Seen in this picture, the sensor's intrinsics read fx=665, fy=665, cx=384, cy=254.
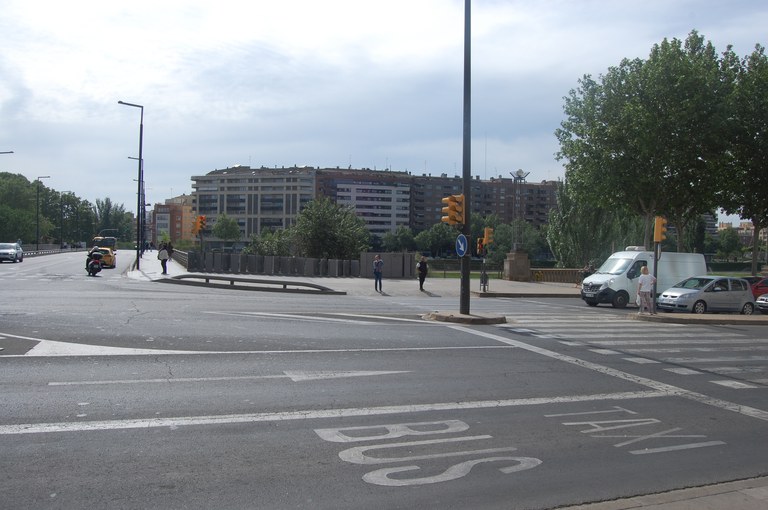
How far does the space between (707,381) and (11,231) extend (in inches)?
4007

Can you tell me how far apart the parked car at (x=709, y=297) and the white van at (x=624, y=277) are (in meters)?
2.36

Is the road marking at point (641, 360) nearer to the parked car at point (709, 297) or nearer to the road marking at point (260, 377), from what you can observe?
the road marking at point (260, 377)

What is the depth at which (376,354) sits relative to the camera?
1179 cm

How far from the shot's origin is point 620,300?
27078 millimetres

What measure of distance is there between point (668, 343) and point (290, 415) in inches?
404

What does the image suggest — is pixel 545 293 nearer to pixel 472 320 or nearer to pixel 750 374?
pixel 472 320

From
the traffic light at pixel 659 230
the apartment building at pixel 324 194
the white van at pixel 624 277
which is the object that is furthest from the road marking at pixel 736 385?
the apartment building at pixel 324 194

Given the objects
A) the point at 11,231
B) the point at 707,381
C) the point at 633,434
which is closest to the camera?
the point at 633,434

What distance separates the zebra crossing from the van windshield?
7280 mm

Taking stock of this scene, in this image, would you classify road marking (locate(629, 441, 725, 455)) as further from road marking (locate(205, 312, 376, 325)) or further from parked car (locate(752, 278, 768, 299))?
parked car (locate(752, 278, 768, 299))

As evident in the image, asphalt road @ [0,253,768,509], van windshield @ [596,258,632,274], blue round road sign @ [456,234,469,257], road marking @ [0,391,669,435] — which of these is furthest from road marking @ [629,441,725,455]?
van windshield @ [596,258,632,274]

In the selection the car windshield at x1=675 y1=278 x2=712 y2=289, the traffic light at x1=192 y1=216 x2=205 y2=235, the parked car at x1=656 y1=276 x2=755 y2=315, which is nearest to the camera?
the parked car at x1=656 y1=276 x2=755 y2=315

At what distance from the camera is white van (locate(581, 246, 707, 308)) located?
27.1m

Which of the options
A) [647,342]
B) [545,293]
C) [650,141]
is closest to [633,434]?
[647,342]
